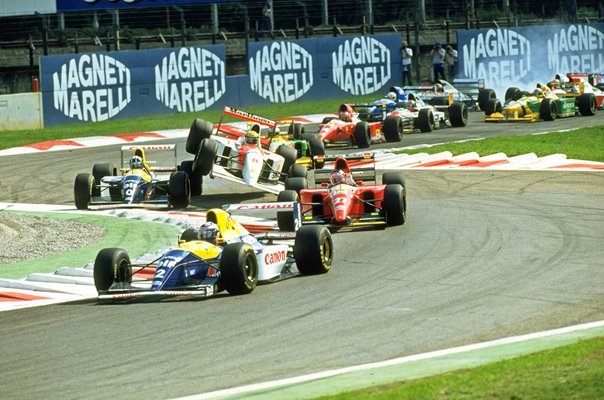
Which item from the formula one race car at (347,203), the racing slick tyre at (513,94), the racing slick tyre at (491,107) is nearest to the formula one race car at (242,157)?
the formula one race car at (347,203)

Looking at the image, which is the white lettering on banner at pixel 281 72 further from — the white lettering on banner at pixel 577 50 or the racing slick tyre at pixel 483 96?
the white lettering on banner at pixel 577 50

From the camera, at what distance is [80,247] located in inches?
640

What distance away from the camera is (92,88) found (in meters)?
34.0

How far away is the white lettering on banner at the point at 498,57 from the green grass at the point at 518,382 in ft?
114

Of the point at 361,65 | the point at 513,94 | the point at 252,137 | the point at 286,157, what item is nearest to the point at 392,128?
the point at 286,157

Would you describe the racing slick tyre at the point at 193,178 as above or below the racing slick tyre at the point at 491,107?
below

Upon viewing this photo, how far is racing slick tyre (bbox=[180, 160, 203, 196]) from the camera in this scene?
70.0 ft

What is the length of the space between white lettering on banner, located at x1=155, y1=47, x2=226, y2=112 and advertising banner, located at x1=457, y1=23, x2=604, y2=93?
395 inches

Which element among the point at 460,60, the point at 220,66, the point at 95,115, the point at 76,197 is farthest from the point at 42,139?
the point at 460,60

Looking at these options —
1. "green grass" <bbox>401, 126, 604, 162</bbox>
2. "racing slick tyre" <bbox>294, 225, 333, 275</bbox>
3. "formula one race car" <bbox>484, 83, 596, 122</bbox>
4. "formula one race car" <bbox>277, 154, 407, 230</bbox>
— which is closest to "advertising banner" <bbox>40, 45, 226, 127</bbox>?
"formula one race car" <bbox>484, 83, 596, 122</bbox>

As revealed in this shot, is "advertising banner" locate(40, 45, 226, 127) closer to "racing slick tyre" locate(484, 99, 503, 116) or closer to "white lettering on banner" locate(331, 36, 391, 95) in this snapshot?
"white lettering on banner" locate(331, 36, 391, 95)

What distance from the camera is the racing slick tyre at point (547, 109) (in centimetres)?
3333

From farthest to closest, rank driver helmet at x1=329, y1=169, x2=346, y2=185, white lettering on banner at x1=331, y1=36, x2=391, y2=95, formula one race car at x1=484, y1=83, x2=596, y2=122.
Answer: white lettering on banner at x1=331, y1=36, x2=391, y2=95, formula one race car at x1=484, y1=83, x2=596, y2=122, driver helmet at x1=329, y1=169, x2=346, y2=185

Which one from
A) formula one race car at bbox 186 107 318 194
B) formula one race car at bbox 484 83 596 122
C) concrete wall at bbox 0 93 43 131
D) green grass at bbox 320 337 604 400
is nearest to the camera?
green grass at bbox 320 337 604 400
